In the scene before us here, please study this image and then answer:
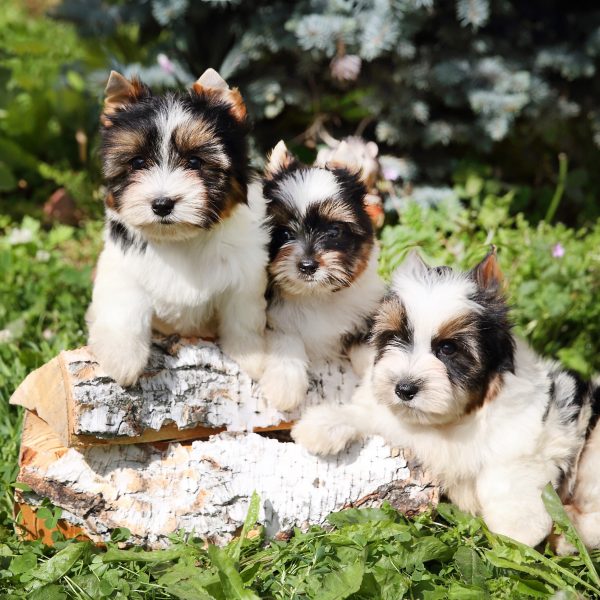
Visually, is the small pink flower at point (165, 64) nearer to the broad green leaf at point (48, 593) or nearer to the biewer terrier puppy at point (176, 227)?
the biewer terrier puppy at point (176, 227)

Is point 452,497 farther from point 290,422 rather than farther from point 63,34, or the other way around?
point 63,34

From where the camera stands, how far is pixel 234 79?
6.90 meters

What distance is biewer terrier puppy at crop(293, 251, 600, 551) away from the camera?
12.0 feet

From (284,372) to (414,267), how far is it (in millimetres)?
844

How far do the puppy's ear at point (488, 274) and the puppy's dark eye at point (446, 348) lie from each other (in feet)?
1.32

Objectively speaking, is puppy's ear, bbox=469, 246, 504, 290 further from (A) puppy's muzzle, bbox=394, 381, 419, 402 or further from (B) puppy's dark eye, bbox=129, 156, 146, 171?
(B) puppy's dark eye, bbox=129, 156, 146, 171

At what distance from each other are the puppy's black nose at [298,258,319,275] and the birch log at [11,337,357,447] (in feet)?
2.03

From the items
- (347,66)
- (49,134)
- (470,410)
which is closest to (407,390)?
(470,410)

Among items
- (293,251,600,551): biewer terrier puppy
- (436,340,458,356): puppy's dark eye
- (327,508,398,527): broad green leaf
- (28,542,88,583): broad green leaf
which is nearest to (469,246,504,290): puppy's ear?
(293,251,600,551): biewer terrier puppy

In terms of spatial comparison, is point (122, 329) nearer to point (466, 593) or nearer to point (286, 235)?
point (286, 235)

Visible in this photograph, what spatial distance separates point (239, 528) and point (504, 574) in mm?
1266

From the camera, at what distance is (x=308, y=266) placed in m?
3.85

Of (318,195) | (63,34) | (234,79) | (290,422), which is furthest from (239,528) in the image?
(63,34)

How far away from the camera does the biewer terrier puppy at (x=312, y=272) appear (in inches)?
155
